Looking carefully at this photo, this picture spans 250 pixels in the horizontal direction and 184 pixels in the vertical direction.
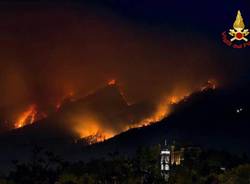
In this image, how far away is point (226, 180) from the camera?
55.4m

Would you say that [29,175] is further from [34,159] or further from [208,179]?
[208,179]

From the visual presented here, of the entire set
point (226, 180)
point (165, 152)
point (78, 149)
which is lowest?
point (226, 180)

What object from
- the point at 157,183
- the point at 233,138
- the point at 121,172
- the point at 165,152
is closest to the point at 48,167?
the point at 121,172

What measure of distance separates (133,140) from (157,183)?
137 m

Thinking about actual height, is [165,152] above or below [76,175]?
above

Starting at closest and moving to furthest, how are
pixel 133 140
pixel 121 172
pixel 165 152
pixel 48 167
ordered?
1. pixel 121 172
2. pixel 48 167
3. pixel 165 152
4. pixel 133 140

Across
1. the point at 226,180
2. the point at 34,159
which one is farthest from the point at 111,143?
the point at 226,180

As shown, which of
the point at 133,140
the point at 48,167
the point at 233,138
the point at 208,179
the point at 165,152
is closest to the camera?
the point at 208,179

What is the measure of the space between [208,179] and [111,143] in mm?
138940

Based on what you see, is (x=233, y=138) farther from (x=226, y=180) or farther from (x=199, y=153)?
(x=226, y=180)

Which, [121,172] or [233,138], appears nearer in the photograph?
[121,172]

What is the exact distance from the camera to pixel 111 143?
19962cm

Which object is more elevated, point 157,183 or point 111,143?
point 111,143

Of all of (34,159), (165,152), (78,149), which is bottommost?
(34,159)
